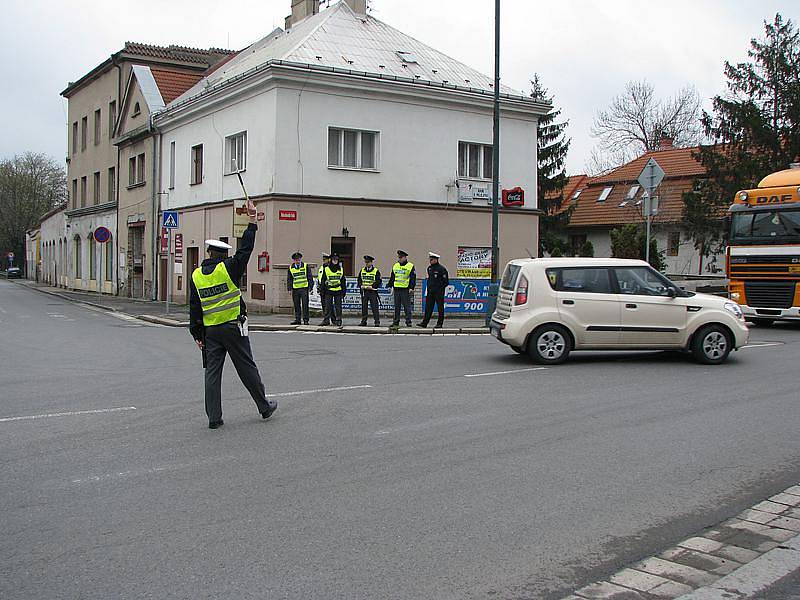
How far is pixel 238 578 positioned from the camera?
4266 millimetres

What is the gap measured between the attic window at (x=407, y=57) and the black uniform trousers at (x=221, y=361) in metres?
21.4

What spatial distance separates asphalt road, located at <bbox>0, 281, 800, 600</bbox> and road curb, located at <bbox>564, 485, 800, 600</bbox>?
0.50ft

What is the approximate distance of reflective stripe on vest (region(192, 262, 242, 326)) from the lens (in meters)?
7.98

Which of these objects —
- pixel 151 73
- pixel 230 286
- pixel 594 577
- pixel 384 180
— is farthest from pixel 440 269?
pixel 151 73

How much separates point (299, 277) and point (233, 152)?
7680 mm

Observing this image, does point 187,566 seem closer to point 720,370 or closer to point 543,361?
point 543,361

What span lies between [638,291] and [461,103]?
50.4ft

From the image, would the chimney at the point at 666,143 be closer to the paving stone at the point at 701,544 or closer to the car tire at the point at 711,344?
the car tire at the point at 711,344

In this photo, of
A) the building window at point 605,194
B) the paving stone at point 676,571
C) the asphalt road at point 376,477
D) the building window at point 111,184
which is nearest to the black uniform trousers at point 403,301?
the asphalt road at point 376,477

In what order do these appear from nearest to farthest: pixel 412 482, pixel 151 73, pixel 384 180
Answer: pixel 412 482
pixel 384 180
pixel 151 73

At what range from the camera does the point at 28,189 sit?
80.8 meters

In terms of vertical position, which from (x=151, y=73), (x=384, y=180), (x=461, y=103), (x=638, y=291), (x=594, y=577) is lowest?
(x=594, y=577)

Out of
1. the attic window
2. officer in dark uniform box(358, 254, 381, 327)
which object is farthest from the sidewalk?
the attic window

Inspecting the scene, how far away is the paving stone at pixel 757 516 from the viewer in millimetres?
5309
